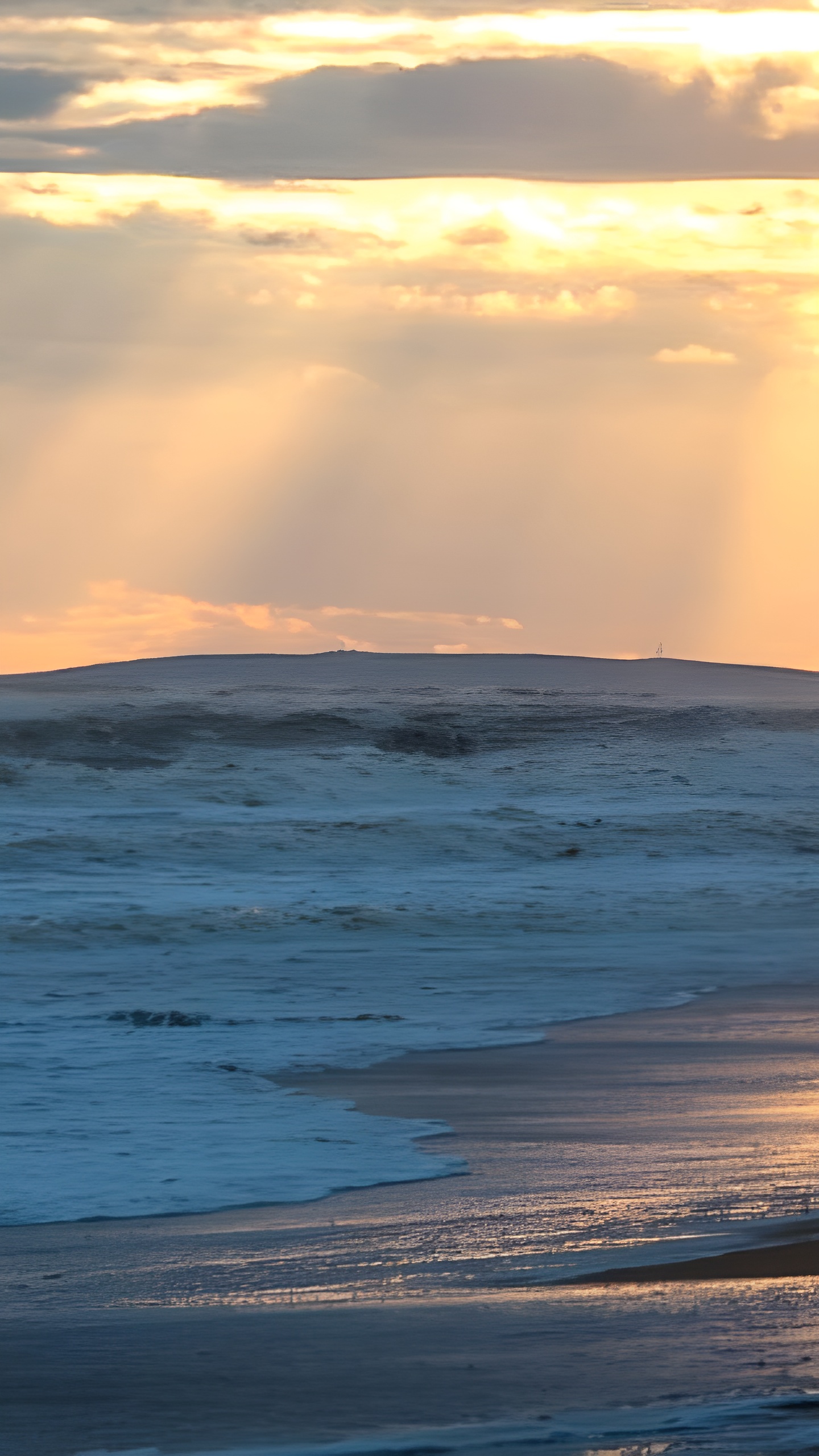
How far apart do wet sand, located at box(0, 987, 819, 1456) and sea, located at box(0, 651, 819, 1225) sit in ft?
1.71

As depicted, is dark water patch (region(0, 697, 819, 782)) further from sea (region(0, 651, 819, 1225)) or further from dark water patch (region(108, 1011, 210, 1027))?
dark water patch (region(108, 1011, 210, 1027))

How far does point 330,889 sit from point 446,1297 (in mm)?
14538

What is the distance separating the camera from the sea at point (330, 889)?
8.51 metres

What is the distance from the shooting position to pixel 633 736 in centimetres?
3269

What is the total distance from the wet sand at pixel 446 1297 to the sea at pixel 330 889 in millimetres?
522

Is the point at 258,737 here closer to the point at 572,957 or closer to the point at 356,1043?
the point at 572,957

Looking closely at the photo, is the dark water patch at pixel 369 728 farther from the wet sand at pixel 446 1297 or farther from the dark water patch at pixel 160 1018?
the wet sand at pixel 446 1297

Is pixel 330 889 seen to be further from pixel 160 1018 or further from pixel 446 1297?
pixel 446 1297

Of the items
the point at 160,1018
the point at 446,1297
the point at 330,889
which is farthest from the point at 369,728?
the point at 446,1297

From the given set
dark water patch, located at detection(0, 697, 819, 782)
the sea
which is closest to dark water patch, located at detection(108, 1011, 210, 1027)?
the sea

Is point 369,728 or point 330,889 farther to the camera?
point 369,728

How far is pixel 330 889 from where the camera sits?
65.2 feet

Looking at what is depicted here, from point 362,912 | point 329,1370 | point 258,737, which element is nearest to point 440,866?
point 362,912

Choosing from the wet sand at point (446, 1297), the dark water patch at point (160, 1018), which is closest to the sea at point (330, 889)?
the dark water patch at point (160, 1018)
